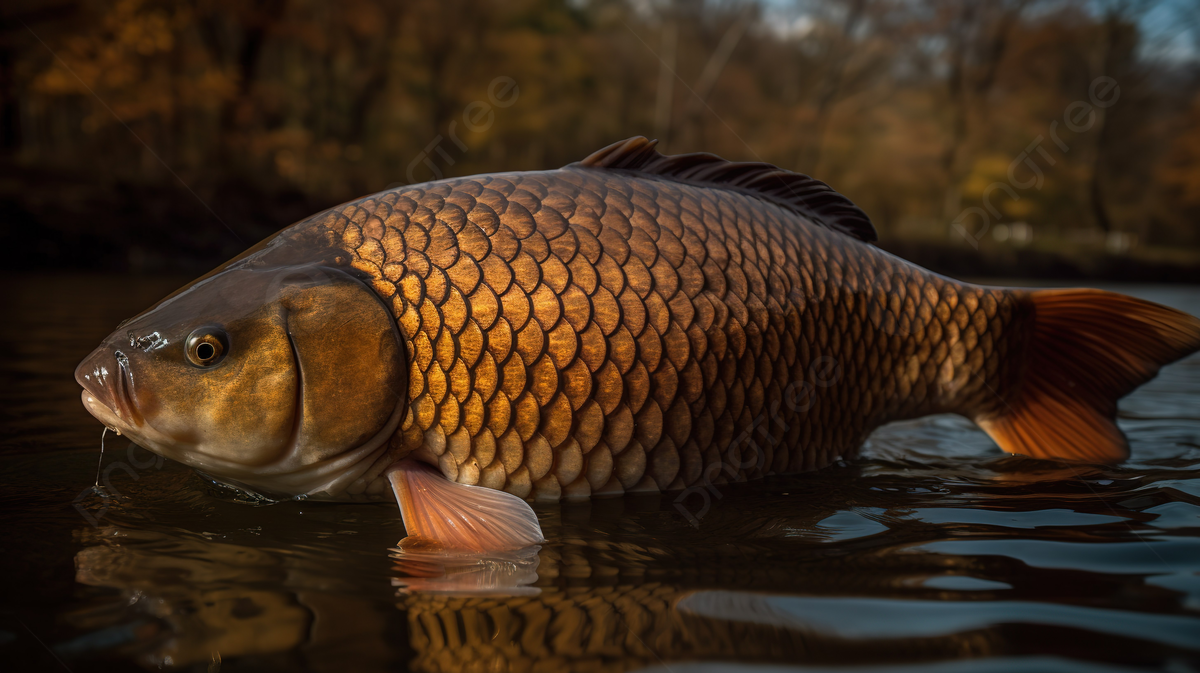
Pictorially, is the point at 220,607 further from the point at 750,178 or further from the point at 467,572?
the point at 750,178

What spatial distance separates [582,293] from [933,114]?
1172 inches

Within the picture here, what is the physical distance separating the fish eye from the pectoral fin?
0.41 metres

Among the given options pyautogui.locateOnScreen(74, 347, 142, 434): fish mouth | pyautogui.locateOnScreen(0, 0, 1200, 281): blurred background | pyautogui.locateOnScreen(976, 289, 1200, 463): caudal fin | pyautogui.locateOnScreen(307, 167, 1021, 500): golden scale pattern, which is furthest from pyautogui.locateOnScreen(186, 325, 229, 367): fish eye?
pyautogui.locateOnScreen(0, 0, 1200, 281): blurred background

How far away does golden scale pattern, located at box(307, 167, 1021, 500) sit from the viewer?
5.28ft

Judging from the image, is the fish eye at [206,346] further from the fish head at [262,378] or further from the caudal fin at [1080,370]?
the caudal fin at [1080,370]

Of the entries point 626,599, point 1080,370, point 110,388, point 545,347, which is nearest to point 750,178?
point 545,347

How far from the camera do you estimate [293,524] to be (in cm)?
151

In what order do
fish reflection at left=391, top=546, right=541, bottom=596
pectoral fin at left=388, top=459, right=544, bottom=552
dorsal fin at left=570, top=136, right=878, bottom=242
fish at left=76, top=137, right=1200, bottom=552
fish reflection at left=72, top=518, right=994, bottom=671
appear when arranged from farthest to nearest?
dorsal fin at left=570, top=136, right=878, bottom=242, fish at left=76, top=137, right=1200, bottom=552, pectoral fin at left=388, top=459, right=544, bottom=552, fish reflection at left=391, top=546, right=541, bottom=596, fish reflection at left=72, top=518, right=994, bottom=671

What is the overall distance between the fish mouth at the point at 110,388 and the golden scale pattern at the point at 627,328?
18.9 inches

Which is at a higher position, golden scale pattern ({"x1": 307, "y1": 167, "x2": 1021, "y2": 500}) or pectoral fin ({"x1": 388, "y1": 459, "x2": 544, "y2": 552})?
golden scale pattern ({"x1": 307, "y1": 167, "x2": 1021, "y2": 500})

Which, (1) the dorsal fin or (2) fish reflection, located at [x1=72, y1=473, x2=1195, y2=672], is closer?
(2) fish reflection, located at [x1=72, y1=473, x2=1195, y2=672]

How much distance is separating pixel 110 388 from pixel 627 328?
1.04m

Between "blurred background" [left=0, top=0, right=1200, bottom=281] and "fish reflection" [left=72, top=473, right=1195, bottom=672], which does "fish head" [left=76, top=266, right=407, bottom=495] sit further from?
"blurred background" [left=0, top=0, right=1200, bottom=281]

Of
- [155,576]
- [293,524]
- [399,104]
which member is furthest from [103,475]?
[399,104]
